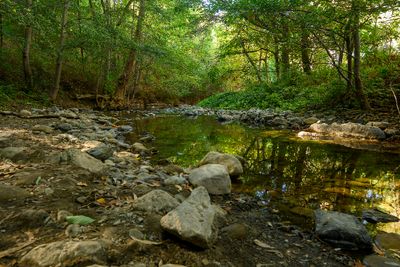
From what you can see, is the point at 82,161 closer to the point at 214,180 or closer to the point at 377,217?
the point at 214,180

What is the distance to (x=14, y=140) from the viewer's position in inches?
165

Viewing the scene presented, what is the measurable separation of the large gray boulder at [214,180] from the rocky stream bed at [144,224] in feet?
0.04

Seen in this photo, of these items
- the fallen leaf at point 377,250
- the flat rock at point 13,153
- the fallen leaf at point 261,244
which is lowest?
the fallen leaf at point 377,250

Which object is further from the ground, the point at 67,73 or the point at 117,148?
the point at 67,73

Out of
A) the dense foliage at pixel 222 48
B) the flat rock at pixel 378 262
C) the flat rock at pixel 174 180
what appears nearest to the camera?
the flat rock at pixel 378 262

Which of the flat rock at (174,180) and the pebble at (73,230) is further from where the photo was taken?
the flat rock at (174,180)

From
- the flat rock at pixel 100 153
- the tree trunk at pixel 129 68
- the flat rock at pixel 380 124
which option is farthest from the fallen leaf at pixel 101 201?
the tree trunk at pixel 129 68

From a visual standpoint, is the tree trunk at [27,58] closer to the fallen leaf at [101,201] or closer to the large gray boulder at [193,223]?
the fallen leaf at [101,201]

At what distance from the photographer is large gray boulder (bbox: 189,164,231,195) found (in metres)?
3.55

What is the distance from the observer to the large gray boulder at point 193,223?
2.04 meters

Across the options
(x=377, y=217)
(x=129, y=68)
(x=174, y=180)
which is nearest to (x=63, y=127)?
(x=174, y=180)

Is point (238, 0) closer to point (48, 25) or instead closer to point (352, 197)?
point (48, 25)

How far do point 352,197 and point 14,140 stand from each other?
452 centimetres

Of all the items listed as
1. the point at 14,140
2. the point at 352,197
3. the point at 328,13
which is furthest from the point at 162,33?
the point at 352,197
